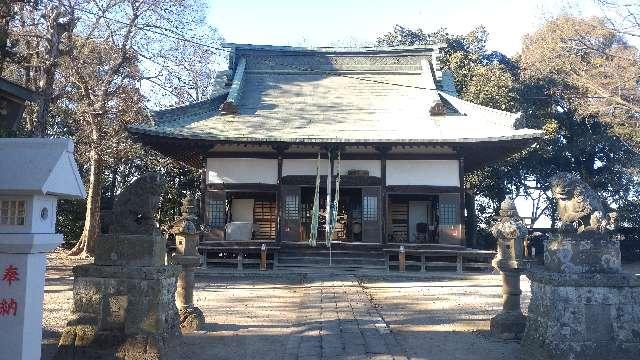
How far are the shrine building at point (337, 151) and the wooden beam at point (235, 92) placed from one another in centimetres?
5

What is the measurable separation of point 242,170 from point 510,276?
37.6 feet

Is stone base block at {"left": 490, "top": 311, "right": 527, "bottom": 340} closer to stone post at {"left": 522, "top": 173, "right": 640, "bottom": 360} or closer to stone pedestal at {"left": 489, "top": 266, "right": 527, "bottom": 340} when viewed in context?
stone pedestal at {"left": 489, "top": 266, "right": 527, "bottom": 340}

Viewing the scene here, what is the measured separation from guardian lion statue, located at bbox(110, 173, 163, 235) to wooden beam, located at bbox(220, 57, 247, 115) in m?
12.2

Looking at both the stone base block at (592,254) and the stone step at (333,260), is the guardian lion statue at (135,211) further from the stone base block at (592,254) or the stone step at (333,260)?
the stone step at (333,260)

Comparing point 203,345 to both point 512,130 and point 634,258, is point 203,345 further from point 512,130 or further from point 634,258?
point 634,258

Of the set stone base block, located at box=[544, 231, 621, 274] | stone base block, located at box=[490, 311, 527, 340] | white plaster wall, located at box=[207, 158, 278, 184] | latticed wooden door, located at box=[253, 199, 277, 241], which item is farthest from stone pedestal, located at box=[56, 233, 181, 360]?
latticed wooden door, located at box=[253, 199, 277, 241]

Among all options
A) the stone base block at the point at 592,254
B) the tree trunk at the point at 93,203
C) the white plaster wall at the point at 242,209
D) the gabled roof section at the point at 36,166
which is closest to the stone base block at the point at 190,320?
the gabled roof section at the point at 36,166

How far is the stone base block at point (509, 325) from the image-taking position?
7.33 m

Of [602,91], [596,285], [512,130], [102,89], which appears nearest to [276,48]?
[102,89]

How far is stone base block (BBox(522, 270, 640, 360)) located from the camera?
551 centimetres

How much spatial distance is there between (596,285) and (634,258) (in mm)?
22959

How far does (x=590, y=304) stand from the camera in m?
5.57

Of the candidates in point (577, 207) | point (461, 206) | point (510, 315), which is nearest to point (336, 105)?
point (461, 206)

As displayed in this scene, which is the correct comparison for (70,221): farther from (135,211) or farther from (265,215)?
(135,211)
